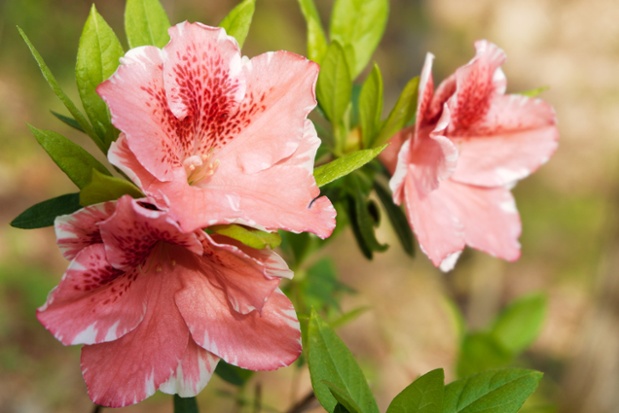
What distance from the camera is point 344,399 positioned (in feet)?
2.60

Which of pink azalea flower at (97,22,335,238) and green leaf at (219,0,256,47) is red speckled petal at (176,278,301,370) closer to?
pink azalea flower at (97,22,335,238)

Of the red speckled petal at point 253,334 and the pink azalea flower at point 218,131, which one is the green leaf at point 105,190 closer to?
the pink azalea flower at point 218,131

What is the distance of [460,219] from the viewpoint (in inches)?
42.9

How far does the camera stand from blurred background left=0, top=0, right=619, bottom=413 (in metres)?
3.61

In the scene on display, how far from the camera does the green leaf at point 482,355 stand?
1625 mm

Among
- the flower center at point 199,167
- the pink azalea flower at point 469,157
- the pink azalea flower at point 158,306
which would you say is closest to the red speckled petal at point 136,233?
the pink azalea flower at point 158,306

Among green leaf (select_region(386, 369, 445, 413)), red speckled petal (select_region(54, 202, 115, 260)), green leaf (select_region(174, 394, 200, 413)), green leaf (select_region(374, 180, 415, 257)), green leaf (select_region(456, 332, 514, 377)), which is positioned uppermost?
red speckled petal (select_region(54, 202, 115, 260))

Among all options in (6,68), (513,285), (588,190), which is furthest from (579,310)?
(6,68)

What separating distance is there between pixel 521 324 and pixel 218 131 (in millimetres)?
1186

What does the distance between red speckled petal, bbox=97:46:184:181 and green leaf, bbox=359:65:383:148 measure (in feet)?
1.09

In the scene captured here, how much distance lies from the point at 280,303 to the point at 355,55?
512mm

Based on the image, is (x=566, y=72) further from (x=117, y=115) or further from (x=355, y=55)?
(x=117, y=115)

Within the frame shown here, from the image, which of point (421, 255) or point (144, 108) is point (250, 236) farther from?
point (421, 255)

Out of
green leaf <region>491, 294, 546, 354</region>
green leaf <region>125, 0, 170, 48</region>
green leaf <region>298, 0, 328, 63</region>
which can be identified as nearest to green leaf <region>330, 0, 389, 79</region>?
green leaf <region>298, 0, 328, 63</region>
